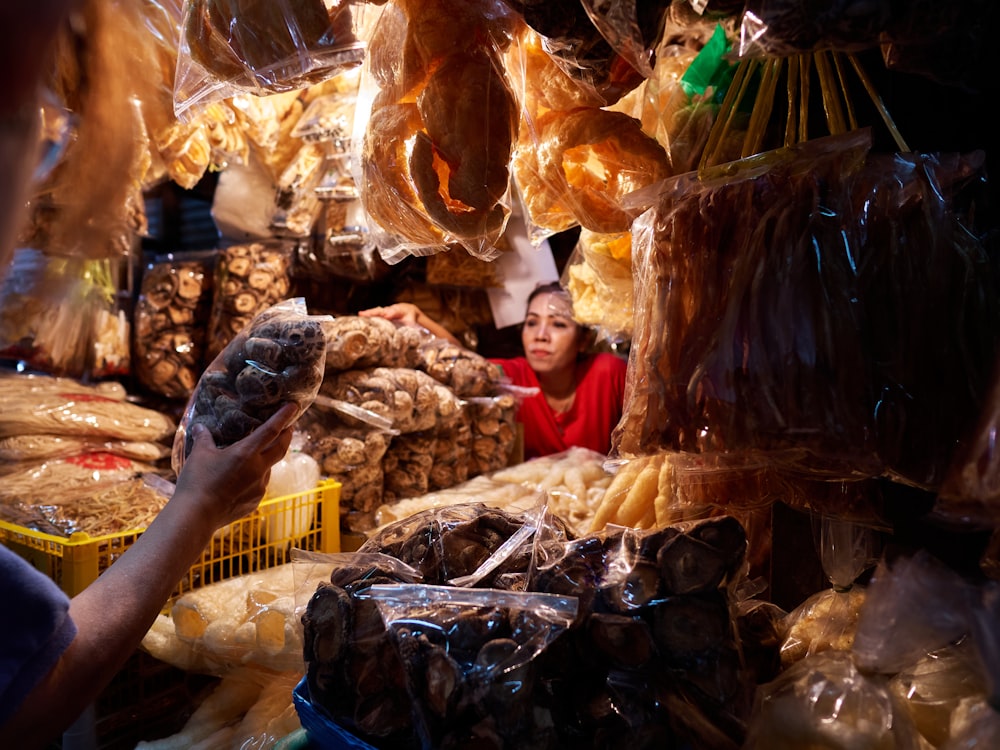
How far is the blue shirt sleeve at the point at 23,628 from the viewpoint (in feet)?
2.38

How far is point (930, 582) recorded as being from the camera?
27.2 inches

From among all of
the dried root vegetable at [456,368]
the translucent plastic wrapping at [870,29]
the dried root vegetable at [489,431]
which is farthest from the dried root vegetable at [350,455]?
the translucent plastic wrapping at [870,29]

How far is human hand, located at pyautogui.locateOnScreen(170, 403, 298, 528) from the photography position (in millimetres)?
1121

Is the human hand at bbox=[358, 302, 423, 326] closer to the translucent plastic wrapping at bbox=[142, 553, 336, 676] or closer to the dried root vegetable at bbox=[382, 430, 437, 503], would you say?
the dried root vegetable at bbox=[382, 430, 437, 503]

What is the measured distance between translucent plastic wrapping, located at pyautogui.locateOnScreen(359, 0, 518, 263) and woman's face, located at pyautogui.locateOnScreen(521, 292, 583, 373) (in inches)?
106

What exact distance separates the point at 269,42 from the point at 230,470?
2.22ft

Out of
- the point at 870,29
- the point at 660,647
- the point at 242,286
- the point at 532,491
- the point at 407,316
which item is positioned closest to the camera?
the point at 870,29

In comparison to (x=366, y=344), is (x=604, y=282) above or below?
above

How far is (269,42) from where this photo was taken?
3.15ft

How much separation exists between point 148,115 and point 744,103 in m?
1.61

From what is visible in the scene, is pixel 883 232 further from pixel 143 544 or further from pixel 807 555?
pixel 143 544

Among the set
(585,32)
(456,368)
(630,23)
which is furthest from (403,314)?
(630,23)

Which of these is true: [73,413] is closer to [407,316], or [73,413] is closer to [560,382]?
[407,316]

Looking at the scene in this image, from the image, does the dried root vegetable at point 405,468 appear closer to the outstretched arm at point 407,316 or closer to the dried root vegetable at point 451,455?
the dried root vegetable at point 451,455
